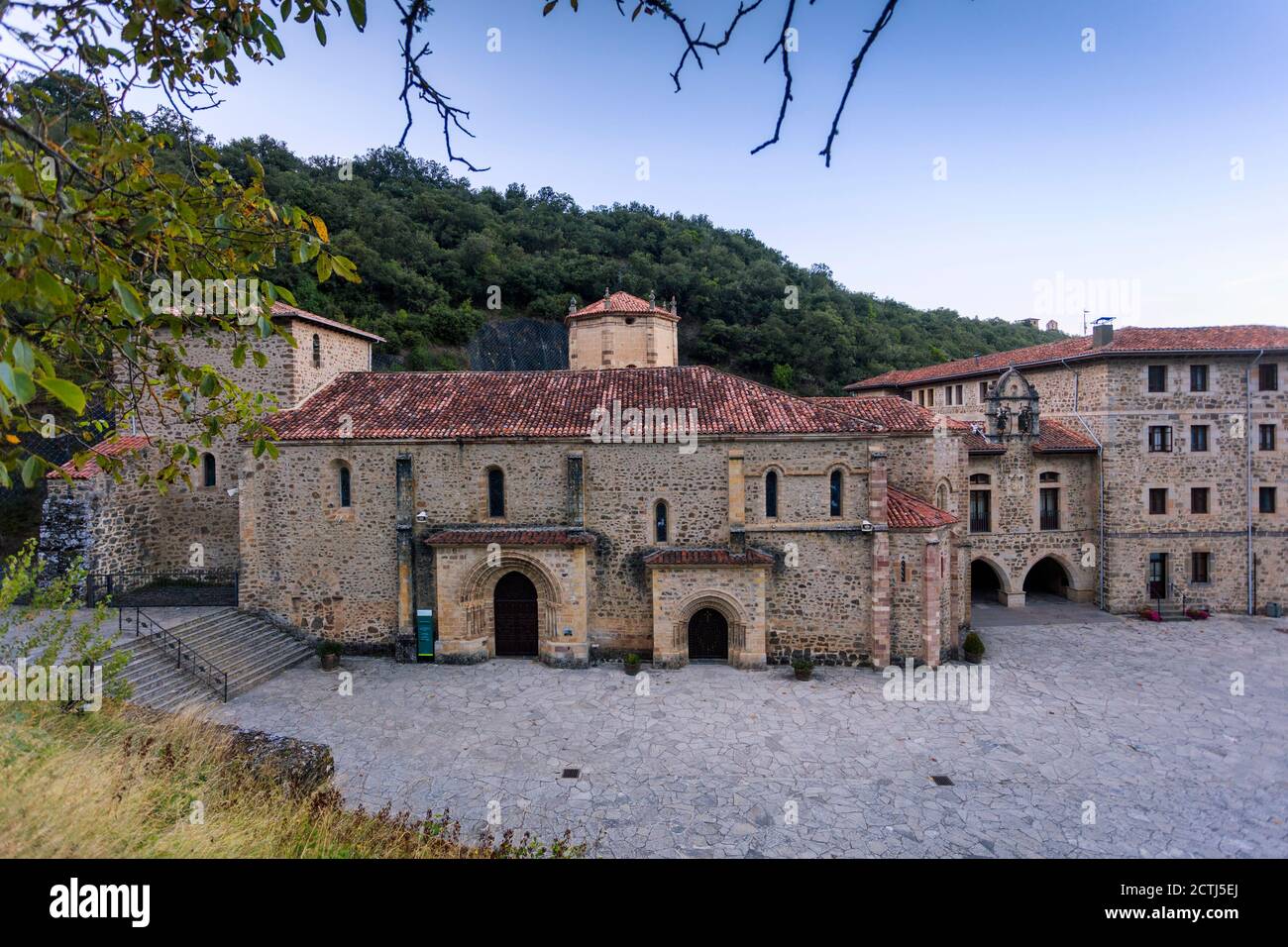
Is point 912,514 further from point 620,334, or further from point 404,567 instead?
point 404,567

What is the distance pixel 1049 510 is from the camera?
23.9 metres

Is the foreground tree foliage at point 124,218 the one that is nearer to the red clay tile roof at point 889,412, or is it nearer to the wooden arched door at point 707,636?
the wooden arched door at point 707,636

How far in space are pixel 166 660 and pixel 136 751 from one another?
34.0ft

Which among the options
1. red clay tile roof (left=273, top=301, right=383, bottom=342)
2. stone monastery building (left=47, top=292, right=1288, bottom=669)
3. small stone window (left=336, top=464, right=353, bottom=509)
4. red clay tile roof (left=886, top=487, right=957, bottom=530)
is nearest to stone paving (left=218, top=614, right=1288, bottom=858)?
stone monastery building (left=47, top=292, right=1288, bottom=669)

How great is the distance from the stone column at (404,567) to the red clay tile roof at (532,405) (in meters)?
1.18

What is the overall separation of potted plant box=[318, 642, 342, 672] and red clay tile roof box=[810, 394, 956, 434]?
50.4 ft

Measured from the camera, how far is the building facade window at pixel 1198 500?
23188 mm

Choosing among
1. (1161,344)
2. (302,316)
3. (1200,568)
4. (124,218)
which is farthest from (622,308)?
(1200,568)

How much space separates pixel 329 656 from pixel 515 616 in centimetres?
499

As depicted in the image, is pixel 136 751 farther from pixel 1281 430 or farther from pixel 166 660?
pixel 1281 430

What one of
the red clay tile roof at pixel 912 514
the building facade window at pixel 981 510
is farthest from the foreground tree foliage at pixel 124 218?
the building facade window at pixel 981 510

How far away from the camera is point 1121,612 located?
23.0 metres

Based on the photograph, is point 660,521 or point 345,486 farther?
point 345,486

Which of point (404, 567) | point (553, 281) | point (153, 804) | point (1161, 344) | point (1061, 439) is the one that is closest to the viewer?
point (153, 804)
